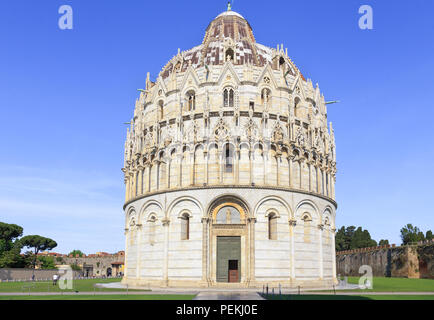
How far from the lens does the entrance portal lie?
40938 millimetres

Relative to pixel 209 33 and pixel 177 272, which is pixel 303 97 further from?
pixel 177 272

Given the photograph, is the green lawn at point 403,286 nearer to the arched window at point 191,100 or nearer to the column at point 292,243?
the column at point 292,243

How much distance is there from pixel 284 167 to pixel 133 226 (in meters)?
18.8

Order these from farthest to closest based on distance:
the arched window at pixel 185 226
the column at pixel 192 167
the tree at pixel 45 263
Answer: the tree at pixel 45 263, the column at pixel 192 167, the arched window at pixel 185 226

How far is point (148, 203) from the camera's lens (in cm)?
4634

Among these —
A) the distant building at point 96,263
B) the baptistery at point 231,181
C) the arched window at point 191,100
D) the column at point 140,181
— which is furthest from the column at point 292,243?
the distant building at point 96,263

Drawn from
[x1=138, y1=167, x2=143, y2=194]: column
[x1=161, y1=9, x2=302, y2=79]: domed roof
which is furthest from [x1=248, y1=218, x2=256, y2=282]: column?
[x1=161, y1=9, x2=302, y2=79]: domed roof

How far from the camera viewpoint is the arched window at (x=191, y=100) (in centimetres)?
4654

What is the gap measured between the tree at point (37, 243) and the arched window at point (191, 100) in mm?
84502

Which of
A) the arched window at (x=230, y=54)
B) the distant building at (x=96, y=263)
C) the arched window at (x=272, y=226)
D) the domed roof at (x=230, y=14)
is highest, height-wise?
the domed roof at (x=230, y=14)

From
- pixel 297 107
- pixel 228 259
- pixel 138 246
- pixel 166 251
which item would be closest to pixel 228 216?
pixel 228 259

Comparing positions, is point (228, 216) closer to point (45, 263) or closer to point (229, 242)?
point (229, 242)

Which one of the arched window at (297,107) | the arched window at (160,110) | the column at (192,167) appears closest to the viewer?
the column at (192,167)

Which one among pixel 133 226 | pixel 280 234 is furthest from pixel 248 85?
pixel 133 226
